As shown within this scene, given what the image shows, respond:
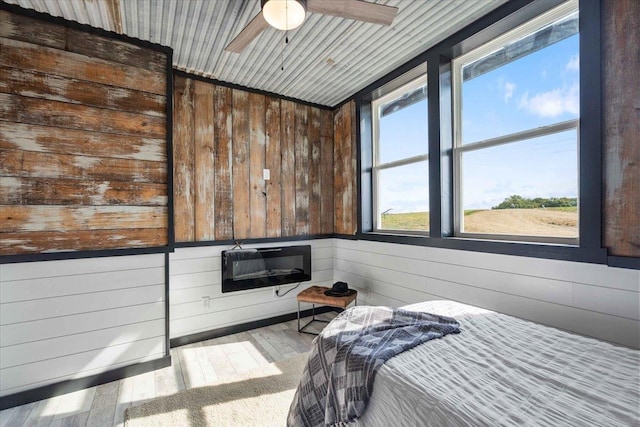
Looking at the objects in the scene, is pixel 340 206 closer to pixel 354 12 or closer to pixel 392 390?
pixel 354 12

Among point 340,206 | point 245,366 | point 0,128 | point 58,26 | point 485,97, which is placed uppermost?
point 58,26

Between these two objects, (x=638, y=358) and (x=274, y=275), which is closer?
(x=638, y=358)

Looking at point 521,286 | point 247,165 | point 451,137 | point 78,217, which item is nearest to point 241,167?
point 247,165

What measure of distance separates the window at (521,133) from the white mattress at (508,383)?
870mm

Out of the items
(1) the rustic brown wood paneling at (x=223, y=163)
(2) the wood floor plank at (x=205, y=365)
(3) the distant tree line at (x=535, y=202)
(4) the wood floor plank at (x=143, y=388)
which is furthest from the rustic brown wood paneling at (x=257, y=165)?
(3) the distant tree line at (x=535, y=202)

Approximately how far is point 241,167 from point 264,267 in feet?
3.82

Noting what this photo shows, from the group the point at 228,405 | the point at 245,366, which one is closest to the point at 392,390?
the point at 228,405

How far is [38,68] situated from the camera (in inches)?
80.7

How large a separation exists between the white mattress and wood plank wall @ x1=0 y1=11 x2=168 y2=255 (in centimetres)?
222

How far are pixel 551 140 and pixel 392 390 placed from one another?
1.91 metres

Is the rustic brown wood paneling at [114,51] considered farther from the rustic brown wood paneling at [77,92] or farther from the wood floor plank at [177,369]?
the wood floor plank at [177,369]

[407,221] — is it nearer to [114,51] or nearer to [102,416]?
[102,416]

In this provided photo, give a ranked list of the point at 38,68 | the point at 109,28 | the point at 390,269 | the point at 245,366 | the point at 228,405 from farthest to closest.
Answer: the point at 390,269, the point at 245,366, the point at 109,28, the point at 38,68, the point at 228,405

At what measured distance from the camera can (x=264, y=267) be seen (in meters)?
3.22
